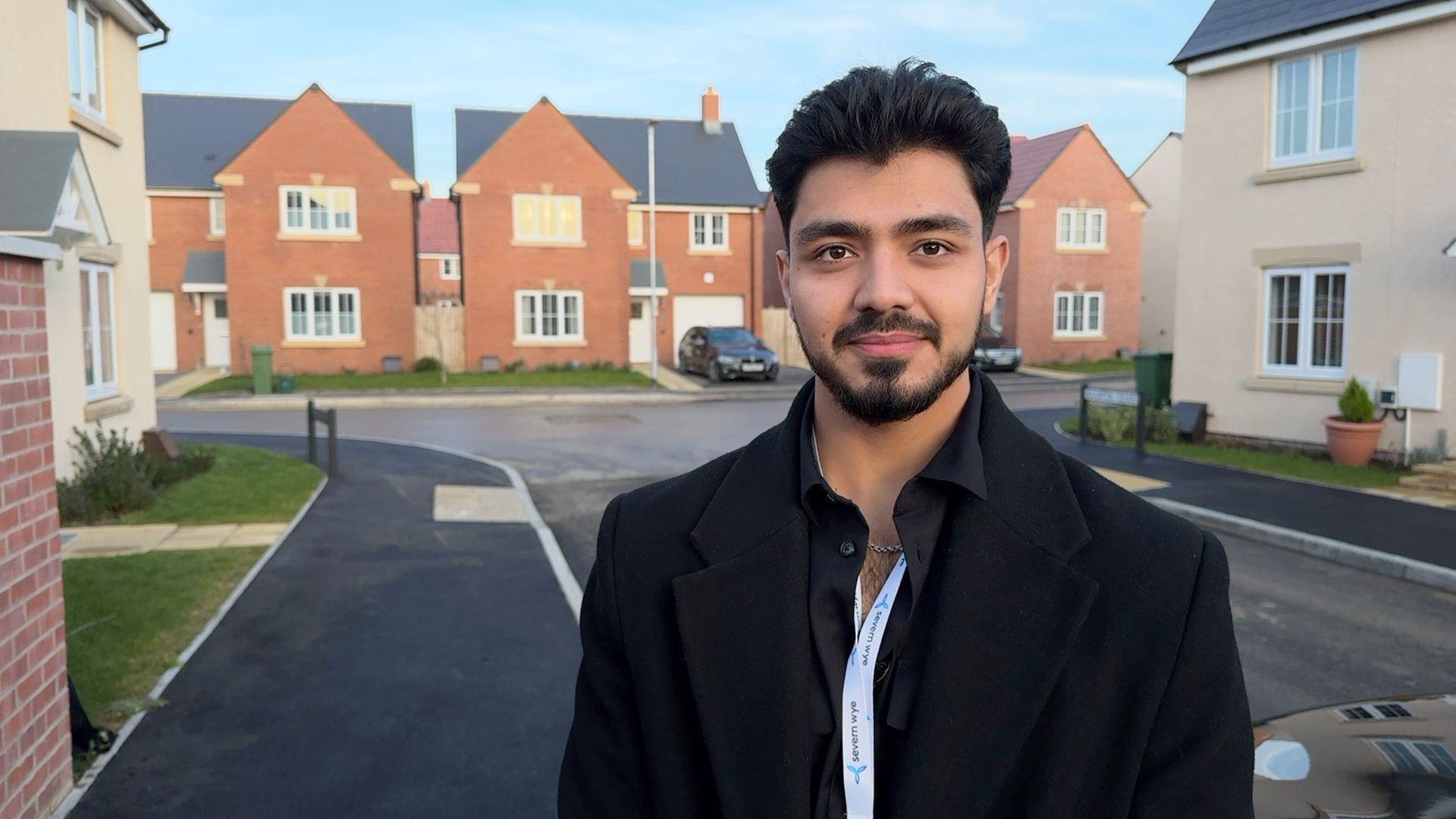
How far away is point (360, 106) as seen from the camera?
36562 mm

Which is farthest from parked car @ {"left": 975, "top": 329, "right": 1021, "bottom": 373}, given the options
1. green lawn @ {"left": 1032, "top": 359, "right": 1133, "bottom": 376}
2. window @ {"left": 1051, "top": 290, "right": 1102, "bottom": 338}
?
window @ {"left": 1051, "top": 290, "right": 1102, "bottom": 338}

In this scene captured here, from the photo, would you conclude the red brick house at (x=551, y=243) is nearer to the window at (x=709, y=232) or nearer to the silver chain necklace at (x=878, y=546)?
the window at (x=709, y=232)

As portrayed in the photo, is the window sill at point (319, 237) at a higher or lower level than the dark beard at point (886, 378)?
higher

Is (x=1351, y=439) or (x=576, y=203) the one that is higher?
(x=576, y=203)

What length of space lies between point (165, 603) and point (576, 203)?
28.1m

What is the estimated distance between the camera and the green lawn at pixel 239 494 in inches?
434

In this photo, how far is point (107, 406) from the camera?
12.6 metres

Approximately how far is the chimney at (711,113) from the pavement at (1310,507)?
29.0 m

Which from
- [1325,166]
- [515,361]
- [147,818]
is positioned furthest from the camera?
[515,361]

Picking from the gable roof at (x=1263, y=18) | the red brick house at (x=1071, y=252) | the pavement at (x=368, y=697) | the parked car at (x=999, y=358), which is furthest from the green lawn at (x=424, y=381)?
the pavement at (x=368, y=697)

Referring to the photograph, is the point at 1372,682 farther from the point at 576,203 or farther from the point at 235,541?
the point at 576,203

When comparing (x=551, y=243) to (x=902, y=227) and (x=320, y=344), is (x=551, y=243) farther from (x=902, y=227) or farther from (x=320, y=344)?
(x=902, y=227)

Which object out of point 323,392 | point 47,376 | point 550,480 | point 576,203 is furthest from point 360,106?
point 47,376

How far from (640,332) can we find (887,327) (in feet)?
118
